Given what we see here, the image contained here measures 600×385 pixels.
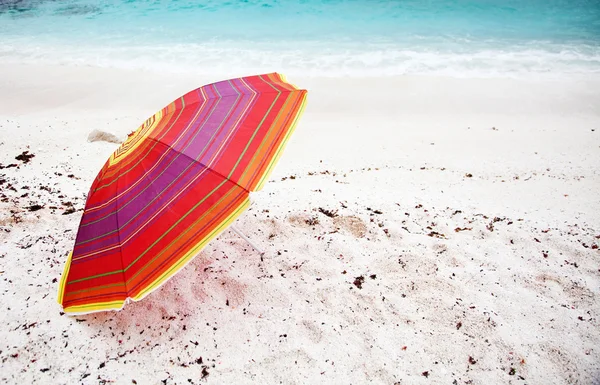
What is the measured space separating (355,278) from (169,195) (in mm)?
1594

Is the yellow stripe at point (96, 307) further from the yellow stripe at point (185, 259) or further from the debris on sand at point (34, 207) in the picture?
the debris on sand at point (34, 207)

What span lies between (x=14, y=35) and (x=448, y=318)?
1670 centimetres

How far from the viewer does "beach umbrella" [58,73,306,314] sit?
196cm

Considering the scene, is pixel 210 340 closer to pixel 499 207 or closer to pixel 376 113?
pixel 499 207

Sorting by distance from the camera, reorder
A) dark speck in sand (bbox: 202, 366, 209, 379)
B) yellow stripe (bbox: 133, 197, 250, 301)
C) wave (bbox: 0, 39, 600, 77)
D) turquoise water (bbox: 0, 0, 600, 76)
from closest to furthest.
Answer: yellow stripe (bbox: 133, 197, 250, 301)
dark speck in sand (bbox: 202, 366, 209, 379)
wave (bbox: 0, 39, 600, 77)
turquoise water (bbox: 0, 0, 600, 76)

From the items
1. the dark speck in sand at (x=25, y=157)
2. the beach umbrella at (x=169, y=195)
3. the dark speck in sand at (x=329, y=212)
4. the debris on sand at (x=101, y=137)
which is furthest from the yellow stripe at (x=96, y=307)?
the debris on sand at (x=101, y=137)

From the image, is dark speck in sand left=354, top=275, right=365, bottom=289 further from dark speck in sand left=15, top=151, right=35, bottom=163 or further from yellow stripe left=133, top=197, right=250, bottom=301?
dark speck in sand left=15, top=151, right=35, bottom=163

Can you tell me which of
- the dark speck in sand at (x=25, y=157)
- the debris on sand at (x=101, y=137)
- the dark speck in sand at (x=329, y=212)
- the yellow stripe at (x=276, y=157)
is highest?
the yellow stripe at (x=276, y=157)

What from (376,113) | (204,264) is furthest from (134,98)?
(204,264)

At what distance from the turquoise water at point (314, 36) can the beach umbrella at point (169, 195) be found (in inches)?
292

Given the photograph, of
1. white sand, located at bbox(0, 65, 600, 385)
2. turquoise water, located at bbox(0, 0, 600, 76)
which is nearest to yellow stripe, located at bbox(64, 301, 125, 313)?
white sand, located at bbox(0, 65, 600, 385)

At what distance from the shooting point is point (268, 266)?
3.02 m

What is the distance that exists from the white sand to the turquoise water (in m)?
4.86

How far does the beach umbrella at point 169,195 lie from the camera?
6.45 ft
